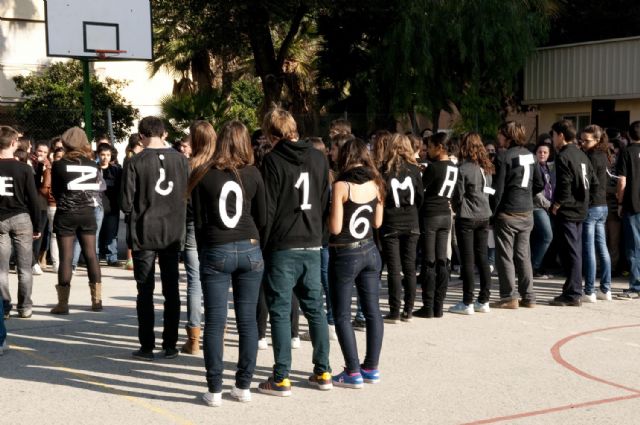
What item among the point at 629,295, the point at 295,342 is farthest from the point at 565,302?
the point at 295,342

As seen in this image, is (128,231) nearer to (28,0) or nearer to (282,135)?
(282,135)

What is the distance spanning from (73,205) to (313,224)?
3.92 m

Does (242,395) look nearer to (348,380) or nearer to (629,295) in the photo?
(348,380)

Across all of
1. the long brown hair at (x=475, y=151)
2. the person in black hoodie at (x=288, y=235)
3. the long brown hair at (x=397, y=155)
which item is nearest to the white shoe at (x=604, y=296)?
the long brown hair at (x=475, y=151)

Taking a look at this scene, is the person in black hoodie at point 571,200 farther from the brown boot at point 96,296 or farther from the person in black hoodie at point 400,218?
the brown boot at point 96,296

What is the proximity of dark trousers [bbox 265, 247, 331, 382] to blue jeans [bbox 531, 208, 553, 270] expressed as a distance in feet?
19.2

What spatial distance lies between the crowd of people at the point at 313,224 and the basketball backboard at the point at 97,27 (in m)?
5.74

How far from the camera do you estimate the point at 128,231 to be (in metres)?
7.14

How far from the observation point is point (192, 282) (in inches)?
289

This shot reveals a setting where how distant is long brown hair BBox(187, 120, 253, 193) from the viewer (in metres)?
5.66

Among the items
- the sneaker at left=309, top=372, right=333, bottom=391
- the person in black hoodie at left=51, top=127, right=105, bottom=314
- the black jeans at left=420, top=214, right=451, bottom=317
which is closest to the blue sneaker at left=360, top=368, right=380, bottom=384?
the sneaker at left=309, top=372, right=333, bottom=391

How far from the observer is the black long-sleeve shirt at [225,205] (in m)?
5.62

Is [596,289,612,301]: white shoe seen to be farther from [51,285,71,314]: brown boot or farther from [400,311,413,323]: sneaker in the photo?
[51,285,71,314]: brown boot

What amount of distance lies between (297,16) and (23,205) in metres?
17.0
